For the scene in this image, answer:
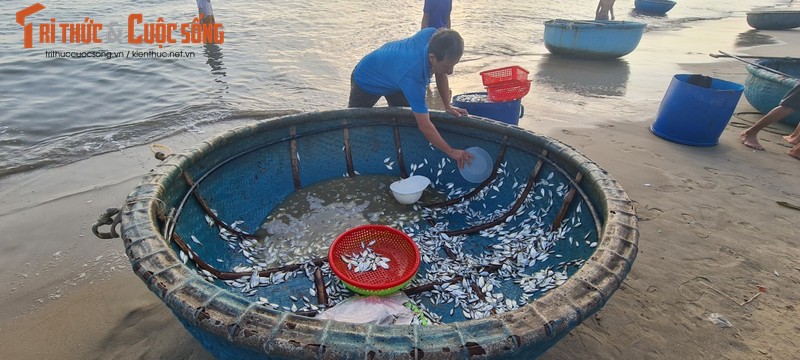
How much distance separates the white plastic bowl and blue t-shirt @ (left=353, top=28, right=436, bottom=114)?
0.83 metres

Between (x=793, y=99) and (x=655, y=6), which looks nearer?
(x=793, y=99)

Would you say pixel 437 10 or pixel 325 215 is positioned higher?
pixel 437 10

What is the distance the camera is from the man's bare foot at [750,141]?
5836 mm

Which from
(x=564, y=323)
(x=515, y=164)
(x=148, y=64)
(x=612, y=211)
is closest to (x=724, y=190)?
(x=515, y=164)

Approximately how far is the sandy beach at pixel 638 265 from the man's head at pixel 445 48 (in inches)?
95.6

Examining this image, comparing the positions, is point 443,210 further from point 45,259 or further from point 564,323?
Answer: point 45,259

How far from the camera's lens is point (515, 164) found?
4023mm

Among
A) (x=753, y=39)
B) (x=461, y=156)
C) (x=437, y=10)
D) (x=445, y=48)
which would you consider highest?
(x=753, y=39)

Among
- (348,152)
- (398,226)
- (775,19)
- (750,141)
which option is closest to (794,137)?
(750,141)

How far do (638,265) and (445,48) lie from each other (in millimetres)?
2550

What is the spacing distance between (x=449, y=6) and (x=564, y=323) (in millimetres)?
6046

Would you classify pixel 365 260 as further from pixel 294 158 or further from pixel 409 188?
pixel 294 158

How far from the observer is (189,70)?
999 centimetres

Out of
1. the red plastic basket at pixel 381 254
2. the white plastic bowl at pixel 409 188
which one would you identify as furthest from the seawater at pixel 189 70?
the red plastic basket at pixel 381 254
